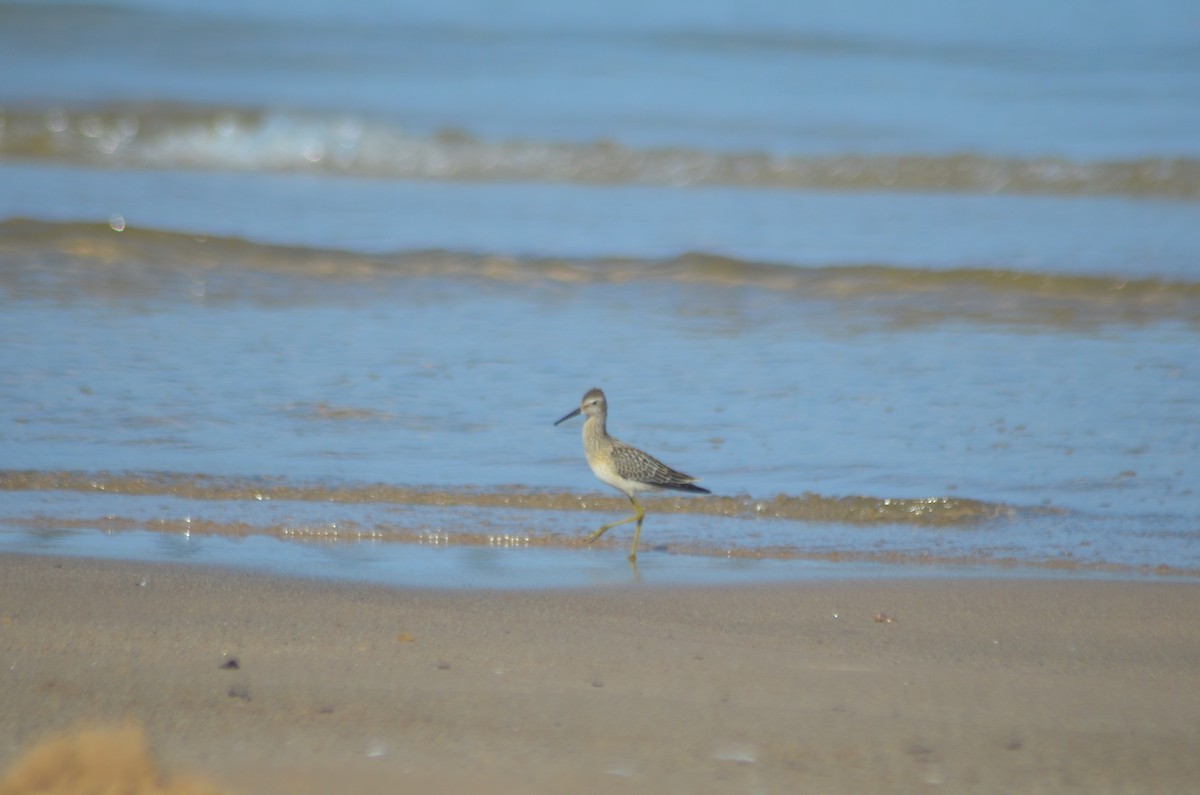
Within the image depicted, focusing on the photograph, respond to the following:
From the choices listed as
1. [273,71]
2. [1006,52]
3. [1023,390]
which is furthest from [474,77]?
[1023,390]

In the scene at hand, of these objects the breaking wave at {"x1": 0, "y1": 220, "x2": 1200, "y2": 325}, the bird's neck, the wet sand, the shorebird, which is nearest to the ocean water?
the breaking wave at {"x1": 0, "y1": 220, "x2": 1200, "y2": 325}

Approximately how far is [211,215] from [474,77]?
10341mm

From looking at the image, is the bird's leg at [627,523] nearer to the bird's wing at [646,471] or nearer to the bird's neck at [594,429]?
the bird's wing at [646,471]

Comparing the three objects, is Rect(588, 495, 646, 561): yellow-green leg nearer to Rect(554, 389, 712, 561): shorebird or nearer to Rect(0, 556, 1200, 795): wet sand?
Rect(554, 389, 712, 561): shorebird

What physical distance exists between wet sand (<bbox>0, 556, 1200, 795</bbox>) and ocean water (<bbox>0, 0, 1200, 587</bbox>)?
42cm

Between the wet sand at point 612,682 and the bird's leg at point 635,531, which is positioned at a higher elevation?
the bird's leg at point 635,531

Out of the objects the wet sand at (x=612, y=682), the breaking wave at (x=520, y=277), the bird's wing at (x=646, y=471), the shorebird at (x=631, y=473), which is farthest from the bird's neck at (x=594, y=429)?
the breaking wave at (x=520, y=277)

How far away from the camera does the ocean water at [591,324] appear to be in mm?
5512

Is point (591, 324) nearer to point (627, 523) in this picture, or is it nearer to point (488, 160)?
point (627, 523)

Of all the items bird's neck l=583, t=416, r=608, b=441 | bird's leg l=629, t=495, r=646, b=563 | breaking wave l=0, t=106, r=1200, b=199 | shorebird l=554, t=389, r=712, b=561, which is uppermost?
breaking wave l=0, t=106, r=1200, b=199

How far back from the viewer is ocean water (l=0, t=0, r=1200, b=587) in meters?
5.51

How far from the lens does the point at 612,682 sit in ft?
12.3

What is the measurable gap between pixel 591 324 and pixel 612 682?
5.16 metres

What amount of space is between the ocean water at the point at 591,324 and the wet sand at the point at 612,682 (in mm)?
419
